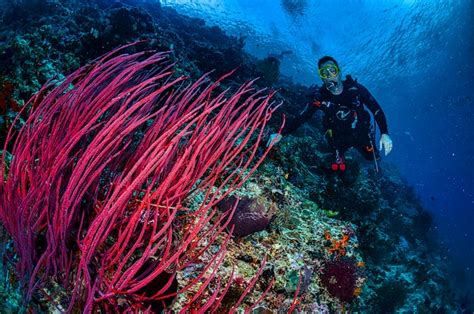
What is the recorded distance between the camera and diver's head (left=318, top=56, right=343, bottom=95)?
19.5 feet

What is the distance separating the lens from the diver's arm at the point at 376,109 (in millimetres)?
5840

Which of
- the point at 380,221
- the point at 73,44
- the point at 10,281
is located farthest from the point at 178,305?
the point at 380,221

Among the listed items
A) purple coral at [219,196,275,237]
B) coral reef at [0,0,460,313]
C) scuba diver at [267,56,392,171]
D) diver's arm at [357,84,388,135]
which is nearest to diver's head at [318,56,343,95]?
scuba diver at [267,56,392,171]

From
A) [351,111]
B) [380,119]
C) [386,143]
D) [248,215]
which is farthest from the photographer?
[351,111]

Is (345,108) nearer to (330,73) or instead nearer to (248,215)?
(330,73)

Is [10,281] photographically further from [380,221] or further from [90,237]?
[380,221]

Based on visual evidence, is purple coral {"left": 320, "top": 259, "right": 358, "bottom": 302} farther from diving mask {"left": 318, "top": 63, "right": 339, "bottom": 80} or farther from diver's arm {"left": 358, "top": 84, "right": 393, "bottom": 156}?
diving mask {"left": 318, "top": 63, "right": 339, "bottom": 80}

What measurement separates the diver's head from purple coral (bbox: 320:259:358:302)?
4.17 meters

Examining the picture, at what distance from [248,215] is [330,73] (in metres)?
4.41

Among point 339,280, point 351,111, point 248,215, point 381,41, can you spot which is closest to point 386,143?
point 351,111

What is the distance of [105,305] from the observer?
1664 mm

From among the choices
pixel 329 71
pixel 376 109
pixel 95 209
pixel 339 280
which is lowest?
pixel 95 209

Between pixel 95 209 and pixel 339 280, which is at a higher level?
pixel 339 280

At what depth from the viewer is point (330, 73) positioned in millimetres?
6000
